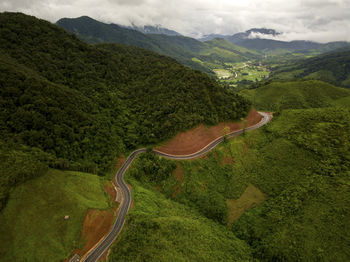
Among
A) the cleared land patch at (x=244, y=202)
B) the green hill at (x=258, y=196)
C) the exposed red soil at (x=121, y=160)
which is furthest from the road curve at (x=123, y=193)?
the cleared land patch at (x=244, y=202)

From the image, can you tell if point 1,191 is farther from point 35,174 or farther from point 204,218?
point 204,218

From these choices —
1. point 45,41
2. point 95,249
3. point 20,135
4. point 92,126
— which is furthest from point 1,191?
point 45,41

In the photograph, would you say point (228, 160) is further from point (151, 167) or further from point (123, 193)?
point (123, 193)

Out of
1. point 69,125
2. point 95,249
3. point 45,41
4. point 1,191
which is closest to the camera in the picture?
point 1,191

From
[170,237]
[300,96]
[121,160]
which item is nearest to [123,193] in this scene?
[121,160]

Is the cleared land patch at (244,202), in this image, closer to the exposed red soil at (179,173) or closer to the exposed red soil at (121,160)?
the exposed red soil at (179,173)

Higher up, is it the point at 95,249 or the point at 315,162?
the point at 315,162
